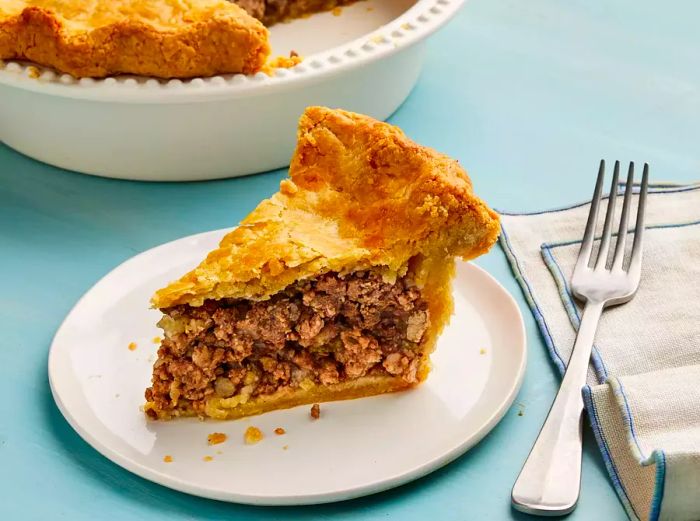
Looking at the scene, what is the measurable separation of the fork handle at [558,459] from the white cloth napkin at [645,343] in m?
0.06

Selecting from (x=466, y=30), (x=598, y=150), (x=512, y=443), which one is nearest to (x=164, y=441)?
(x=512, y=443)

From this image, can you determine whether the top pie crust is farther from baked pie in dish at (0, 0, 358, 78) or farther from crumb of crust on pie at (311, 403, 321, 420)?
baked pie in dish at (0, 0, 358, 78)

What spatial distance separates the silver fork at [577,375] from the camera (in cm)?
289

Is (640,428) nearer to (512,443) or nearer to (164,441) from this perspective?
(512,443)

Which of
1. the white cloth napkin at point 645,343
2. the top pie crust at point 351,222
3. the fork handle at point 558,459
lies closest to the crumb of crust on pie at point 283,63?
the top pie crust at point 351,222

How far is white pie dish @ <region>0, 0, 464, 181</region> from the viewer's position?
3969mm

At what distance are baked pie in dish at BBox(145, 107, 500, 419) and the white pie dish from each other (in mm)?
734

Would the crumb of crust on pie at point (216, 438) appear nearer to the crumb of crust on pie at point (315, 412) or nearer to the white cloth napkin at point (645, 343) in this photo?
the crumb of crust on pie at point (315, 412)

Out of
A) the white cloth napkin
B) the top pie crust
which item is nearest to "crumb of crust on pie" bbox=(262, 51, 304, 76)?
the top pie crust

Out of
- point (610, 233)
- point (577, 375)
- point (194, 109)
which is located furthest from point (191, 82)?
point (577, 375)

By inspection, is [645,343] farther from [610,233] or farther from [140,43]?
[140,43]

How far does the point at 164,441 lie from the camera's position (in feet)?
10.1

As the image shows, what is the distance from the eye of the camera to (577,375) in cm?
325

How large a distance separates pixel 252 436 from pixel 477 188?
1549mm
